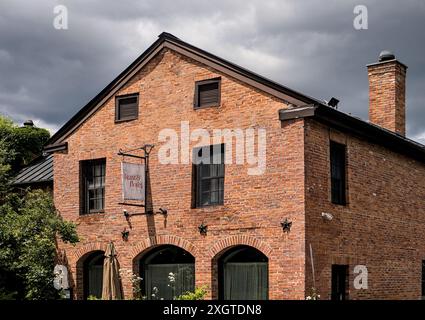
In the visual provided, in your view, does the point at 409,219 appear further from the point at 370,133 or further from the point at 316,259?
the point at 316,259

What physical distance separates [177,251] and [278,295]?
3856 mm

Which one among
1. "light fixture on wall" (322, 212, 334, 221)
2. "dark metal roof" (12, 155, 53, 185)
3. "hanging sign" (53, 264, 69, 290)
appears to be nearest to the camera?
"light fixture on wall" (322, 212, 334, 221)

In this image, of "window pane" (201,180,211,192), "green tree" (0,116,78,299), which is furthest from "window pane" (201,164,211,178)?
"green tree" (0,116,78,299)

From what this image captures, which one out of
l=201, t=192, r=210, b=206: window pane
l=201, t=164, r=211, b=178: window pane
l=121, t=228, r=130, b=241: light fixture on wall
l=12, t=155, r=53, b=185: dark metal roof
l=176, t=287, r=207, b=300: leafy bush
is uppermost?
l=12, t=155, r=53, b=185: dark metal roof

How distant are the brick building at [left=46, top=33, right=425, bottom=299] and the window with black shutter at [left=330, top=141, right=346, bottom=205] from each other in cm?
4

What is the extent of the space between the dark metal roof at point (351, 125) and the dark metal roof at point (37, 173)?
32.6 feet

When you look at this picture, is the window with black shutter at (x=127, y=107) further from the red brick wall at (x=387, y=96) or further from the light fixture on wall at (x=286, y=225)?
the red brick wall at (x=387, y=96)

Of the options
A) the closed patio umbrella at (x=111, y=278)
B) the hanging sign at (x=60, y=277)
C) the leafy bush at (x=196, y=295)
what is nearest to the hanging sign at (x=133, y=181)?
the closed patio umbrella at (x=111, y=278)

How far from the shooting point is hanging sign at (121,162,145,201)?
19359mm

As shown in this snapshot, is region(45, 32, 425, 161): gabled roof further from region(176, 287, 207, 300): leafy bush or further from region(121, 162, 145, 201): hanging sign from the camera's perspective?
region(176, 287, 207, 300): leafy bush

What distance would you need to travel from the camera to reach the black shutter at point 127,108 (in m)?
21.1

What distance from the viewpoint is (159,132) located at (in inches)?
794

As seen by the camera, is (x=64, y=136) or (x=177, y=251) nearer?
(x=177, y=251)

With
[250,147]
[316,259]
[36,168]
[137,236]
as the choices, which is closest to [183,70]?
[250,147]
